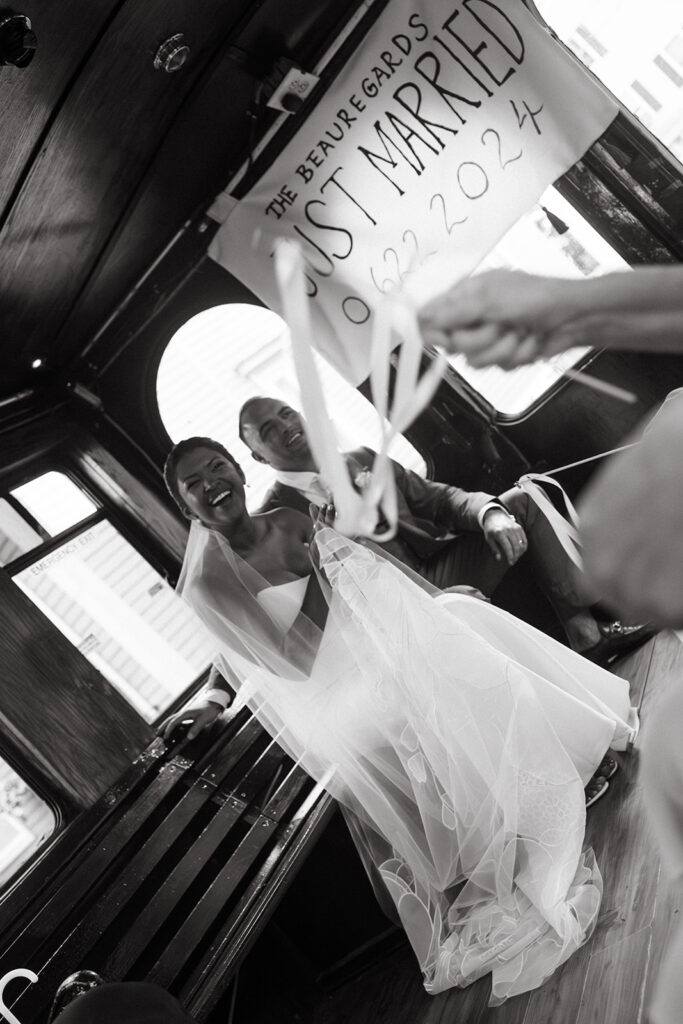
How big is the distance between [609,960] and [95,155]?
3204mm

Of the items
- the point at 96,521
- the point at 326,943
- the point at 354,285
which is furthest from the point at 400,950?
the point at 354,285

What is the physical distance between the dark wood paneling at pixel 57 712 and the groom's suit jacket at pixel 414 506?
47.1 inches

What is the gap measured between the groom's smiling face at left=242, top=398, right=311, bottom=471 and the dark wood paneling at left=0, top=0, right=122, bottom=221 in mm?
1340

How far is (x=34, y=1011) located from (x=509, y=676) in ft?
5.49

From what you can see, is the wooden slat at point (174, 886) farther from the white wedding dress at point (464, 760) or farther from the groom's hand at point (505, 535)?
the groom's hand at point (505, 535)

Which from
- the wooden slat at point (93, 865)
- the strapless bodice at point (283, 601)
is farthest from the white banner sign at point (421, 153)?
the wooden slat at point (93, 865)

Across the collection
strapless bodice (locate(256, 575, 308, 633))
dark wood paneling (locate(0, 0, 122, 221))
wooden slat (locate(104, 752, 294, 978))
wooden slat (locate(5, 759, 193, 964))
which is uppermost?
dark wood paneling (locate(0, 0, 122, 221))

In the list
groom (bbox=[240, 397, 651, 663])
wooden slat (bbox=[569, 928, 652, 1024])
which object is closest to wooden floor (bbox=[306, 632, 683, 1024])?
wooden slat (bbox=[569, 928, 652, 1024])

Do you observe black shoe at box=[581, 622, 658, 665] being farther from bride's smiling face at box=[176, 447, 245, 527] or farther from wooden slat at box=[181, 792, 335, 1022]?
bride's smiling face at box=[176, 447, 245, 527]

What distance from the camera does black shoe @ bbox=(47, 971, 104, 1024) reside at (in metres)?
1.95

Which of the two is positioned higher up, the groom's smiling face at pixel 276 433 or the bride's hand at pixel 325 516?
the groom's smiling face at pixel 276 433

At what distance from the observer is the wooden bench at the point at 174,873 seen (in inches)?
89.2

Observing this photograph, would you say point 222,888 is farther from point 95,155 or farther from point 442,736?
point 95,155

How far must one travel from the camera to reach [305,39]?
3.48 m
